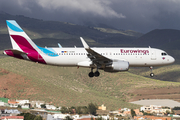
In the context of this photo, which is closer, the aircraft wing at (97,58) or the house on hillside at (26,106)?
the aircraft wing at (97,58)

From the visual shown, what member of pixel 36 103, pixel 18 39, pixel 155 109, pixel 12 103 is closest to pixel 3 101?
pixel 12 103

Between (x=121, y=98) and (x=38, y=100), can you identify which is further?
(x=121, y=98)

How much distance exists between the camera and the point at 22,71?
16588 cm

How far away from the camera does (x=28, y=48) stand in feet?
197

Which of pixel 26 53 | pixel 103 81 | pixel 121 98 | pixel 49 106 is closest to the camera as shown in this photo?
pixel 26 53

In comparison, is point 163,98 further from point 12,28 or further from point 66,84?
point 12,28

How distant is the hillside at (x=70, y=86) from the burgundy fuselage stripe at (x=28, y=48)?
88692mm

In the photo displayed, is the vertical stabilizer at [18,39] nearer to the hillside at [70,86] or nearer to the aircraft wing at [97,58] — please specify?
the aircraft wing at [97,58]

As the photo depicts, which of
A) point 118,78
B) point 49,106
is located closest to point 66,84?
point 49,106

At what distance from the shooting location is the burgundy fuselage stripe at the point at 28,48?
59312mm

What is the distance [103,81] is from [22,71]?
46858mm

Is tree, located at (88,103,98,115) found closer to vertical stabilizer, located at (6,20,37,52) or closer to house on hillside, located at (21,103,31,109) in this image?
house on hillside, located at (21,103,31,109)

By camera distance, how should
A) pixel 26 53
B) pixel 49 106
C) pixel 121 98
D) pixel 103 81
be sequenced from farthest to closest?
pixel 103 81, pixel 121 98, pixel 49 106, pixel 26 53

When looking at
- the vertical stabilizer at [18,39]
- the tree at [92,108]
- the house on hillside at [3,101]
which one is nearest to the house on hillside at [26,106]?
the house on hillside at [3,101]
